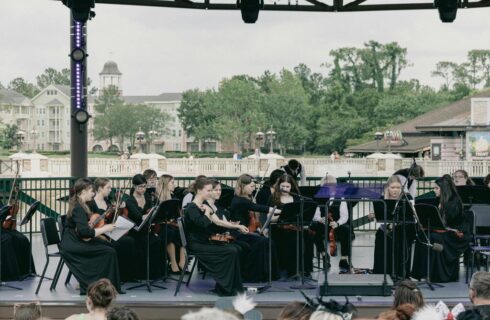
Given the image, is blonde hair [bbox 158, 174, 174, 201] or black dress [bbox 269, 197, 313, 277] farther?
blonde hair [bbox 158, 174, 174, 201]

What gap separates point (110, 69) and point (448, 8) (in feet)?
521

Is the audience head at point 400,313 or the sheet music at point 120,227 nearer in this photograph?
the audience head at point 400,313

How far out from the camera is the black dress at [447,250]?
12.1 meters

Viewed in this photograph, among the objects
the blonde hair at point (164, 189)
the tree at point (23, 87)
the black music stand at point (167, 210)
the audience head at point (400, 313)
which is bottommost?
the audience head at point (400, 313)

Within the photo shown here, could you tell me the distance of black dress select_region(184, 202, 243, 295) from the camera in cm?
1124

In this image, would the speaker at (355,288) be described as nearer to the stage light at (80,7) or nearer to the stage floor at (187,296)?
the stage floor at (187,296)

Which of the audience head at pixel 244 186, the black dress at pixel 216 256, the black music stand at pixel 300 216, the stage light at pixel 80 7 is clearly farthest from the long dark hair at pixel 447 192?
the stage light at pixel 80 7

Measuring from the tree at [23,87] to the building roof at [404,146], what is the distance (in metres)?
80.5

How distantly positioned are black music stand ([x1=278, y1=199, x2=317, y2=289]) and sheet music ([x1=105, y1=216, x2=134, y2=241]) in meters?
1.73

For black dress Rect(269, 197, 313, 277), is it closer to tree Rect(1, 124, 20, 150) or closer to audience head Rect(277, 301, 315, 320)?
audience head Rect(277, 301, 315, 320)

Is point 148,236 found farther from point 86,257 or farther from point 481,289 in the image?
point 481,289

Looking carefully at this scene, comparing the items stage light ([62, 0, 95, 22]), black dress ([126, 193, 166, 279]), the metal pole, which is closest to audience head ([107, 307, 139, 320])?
black dress ([126, 193, 166, 279])

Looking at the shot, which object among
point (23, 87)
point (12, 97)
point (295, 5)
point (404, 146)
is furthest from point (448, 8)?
point (23, 87)

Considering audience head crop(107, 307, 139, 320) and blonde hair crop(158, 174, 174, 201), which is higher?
blonde hair crop(158, 174, 174, 201)
